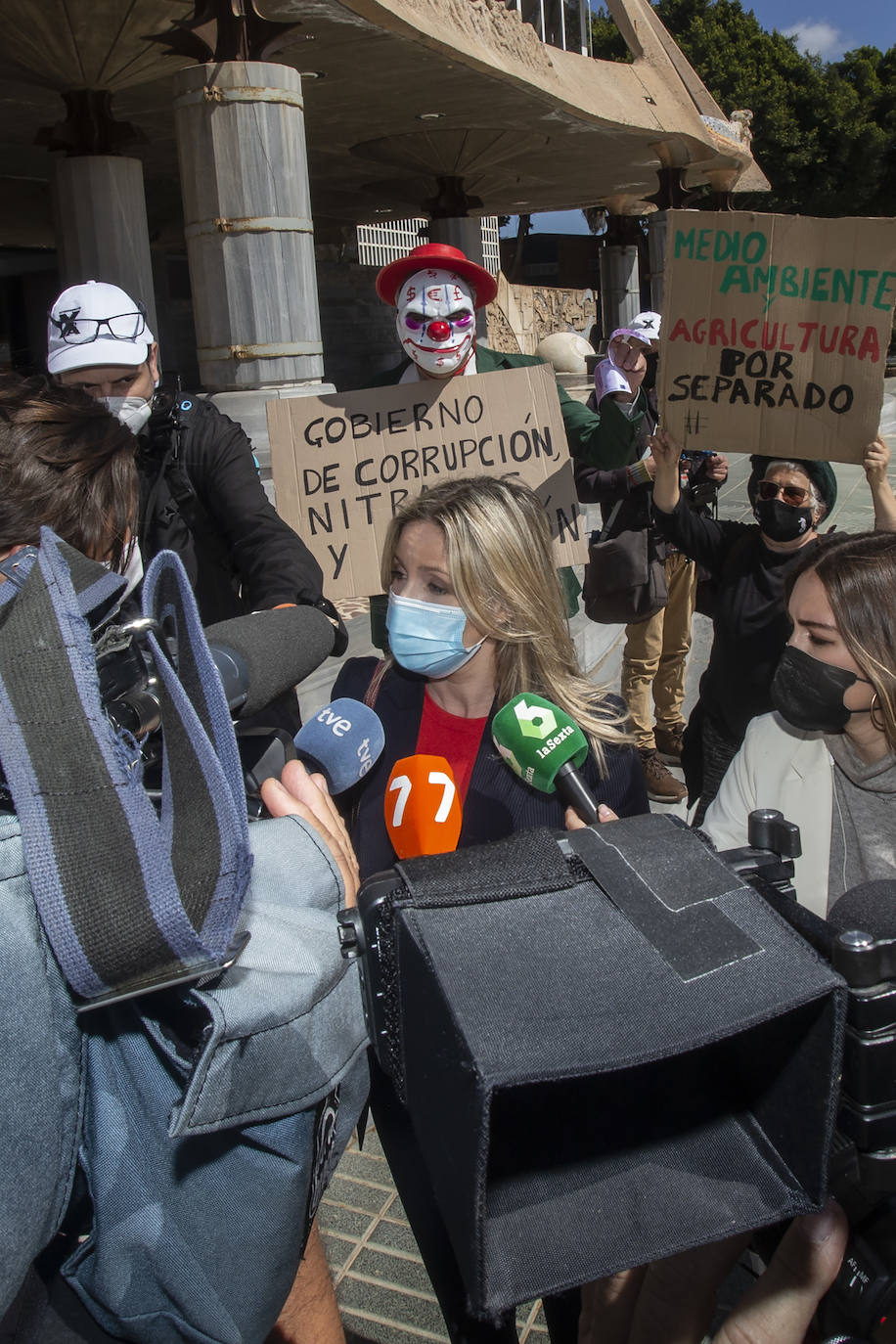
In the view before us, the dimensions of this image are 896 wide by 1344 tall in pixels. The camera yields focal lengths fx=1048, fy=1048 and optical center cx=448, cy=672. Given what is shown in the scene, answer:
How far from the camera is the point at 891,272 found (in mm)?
3041

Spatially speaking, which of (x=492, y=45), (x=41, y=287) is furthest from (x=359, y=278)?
(x=492, y=45)

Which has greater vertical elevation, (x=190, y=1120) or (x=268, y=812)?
(x=268, y=812)

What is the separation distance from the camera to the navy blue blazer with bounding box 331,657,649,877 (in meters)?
2.07

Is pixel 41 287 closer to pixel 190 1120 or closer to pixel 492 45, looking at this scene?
pixel 492 45

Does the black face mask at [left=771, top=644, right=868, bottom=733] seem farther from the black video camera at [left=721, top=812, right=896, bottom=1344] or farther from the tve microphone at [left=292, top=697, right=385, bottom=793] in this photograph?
the black video camera at [left=721, top=812, right=896, bottom=1344]

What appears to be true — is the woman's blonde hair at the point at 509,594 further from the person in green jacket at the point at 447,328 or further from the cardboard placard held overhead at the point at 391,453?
the person in green jacket at the point at 447,328

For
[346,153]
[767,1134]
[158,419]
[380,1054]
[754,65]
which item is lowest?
[767,1134]

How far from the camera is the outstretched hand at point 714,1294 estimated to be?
1.36 meters

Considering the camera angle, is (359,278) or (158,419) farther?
(359,278)

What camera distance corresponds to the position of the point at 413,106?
10891 millimetres

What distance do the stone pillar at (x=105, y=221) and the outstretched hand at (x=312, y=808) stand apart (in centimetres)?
675

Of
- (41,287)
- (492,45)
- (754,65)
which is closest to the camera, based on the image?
(492,45)

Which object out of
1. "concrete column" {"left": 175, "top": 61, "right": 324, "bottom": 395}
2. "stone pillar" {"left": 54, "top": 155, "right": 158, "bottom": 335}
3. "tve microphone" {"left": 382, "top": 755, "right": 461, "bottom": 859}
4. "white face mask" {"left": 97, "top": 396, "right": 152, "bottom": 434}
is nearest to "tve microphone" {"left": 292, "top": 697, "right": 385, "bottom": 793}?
"tve microphone" {"left": 382, "top": 755, "right": 461, "bottom": 859}

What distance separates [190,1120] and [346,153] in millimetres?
13828
